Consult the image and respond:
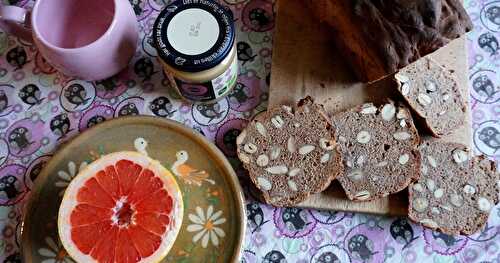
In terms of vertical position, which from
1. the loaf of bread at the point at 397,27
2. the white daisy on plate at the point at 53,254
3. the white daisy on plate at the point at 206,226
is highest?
the loaf of bread at the point at 397,27

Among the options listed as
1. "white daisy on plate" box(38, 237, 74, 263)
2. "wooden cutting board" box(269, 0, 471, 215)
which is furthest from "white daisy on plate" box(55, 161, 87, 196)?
"wooden cutting board" box(269, 0, 471, 215)

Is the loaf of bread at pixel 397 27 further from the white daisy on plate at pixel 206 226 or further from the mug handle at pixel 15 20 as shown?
the mug handle at pixel 15 20

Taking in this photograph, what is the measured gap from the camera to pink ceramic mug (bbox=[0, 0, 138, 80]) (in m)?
1.20

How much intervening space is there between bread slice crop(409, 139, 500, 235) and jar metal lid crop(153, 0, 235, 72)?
0.51 meters

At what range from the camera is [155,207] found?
111 cm

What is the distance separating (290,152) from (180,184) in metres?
0.26

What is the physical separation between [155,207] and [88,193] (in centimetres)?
14

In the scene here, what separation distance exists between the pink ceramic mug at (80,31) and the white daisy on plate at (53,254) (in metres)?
0.39

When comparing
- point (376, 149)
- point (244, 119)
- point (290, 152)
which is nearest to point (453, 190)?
point (376, 149)

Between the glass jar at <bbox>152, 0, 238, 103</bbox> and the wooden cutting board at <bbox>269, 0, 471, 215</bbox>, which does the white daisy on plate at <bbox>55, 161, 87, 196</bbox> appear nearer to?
the glass jar at <bbox>152, 0, 238, 103</bbox>

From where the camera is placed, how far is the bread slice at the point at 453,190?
122 centimetres

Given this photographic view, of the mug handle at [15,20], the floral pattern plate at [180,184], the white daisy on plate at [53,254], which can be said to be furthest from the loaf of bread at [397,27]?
the white daisy on plate at [53,254]

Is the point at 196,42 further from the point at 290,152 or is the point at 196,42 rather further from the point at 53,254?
the point at 53,254

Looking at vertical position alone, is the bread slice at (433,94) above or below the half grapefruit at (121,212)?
above
